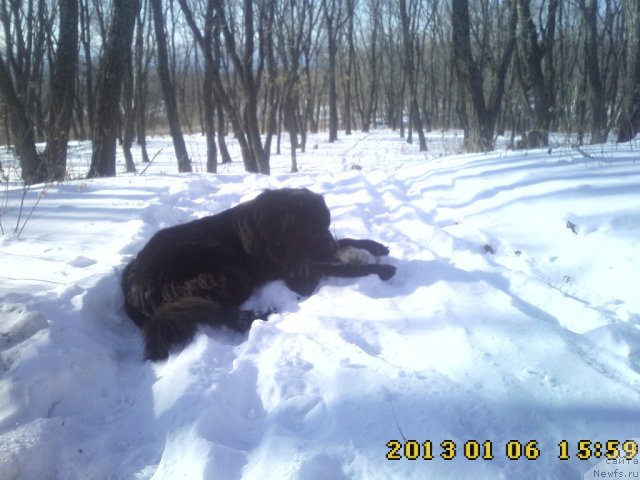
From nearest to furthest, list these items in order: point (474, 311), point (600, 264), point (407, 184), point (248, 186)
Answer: point (474, 311)
point (600, 264)
point (407, 184)
point (248, 186)

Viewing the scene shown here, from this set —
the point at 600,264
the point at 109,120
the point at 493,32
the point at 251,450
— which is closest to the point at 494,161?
the point at 600,264

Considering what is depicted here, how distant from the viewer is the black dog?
245cm

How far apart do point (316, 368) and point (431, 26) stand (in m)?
30.9

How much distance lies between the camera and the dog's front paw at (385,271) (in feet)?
9.14

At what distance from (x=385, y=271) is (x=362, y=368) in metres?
1.20

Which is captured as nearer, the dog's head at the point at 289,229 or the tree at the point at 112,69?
the dog's head at the point at 289,229

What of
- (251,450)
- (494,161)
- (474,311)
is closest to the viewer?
(251,450)

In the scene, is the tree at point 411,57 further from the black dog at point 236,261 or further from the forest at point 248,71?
the black dog at point 236,261

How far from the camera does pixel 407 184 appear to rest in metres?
6.37

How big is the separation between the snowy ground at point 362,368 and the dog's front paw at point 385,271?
80 millimetres

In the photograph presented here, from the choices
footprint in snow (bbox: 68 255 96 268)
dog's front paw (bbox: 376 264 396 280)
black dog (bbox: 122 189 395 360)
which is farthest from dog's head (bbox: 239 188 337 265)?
footprint in snow (bbox: 68 255 96 268)

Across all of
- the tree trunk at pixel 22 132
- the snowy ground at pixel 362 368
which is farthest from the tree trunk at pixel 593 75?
the tree trunk at pixel 22 132

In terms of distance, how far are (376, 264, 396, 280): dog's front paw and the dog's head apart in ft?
1.34

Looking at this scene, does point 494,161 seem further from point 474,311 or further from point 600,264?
point 474,311
